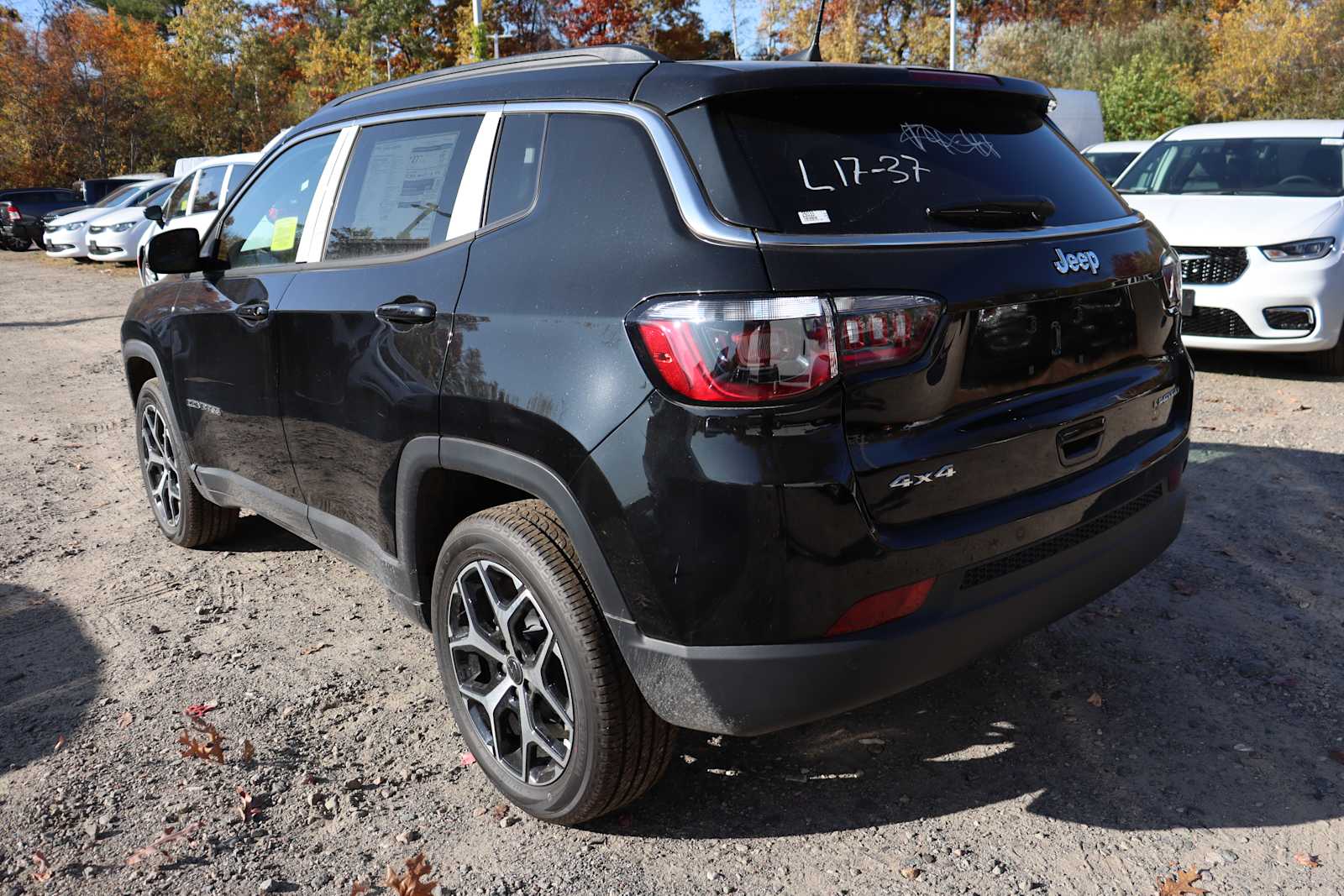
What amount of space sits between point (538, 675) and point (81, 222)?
22676 millimetres

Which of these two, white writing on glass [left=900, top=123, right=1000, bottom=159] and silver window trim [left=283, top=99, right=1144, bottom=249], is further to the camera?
white writing on glass [left=900, top=123, right=1000, bottom=159]

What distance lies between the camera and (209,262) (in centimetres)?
421

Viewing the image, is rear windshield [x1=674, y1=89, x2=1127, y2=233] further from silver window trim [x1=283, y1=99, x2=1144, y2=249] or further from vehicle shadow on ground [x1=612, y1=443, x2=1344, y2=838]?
vehicle shadow on ground [x1=612, y1=443, x2=1344, y2=838]

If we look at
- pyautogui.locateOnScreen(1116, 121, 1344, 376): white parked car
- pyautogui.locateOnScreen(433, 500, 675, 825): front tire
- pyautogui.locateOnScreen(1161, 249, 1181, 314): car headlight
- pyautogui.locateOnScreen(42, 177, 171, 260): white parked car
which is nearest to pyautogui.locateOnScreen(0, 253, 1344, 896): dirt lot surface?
pyautogui.locateOnScreen(433, 500, 675, 825): front tire

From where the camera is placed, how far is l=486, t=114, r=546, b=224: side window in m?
2.82

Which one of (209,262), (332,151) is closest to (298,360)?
(332,151)

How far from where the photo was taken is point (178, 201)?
16.3 m

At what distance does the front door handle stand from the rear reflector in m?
1.34

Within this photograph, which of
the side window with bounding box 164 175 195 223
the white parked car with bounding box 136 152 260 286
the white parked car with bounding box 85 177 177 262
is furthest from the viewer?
the white parked car with bounding box 85 177 177 262

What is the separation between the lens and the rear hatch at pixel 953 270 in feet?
7.66

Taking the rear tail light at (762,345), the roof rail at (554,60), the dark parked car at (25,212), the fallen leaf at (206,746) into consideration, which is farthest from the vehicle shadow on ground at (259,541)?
the dark parked car at (25,212)

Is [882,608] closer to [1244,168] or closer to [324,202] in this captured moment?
[324,202]

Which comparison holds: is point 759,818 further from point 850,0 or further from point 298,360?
point 850,0

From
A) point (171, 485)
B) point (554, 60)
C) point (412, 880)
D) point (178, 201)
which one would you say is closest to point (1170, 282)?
point (554, 60)
